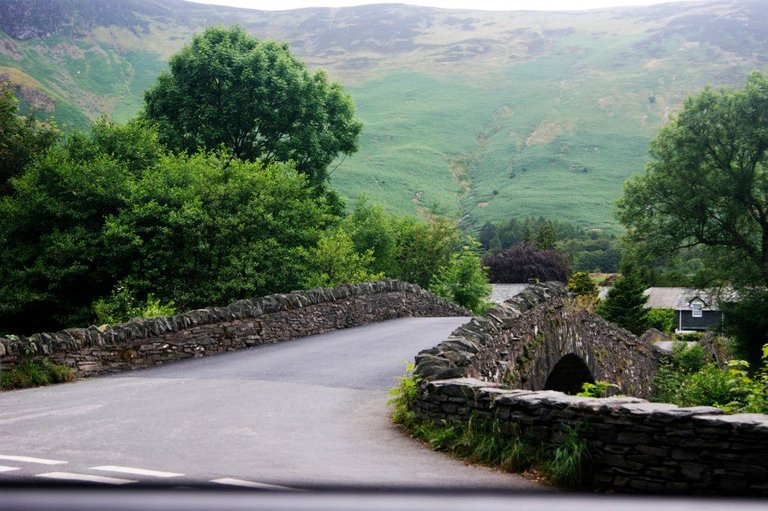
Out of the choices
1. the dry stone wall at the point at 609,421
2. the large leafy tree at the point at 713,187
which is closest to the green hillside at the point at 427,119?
the dry stone wall at the point at 609,421

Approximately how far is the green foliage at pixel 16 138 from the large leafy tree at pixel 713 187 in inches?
1233

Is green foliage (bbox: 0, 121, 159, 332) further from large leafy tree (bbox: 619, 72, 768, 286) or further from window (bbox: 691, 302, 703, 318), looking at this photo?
window (bbox: 691, 302, 703, 318)

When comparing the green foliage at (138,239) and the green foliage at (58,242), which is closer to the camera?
the green foliage at (138,239)

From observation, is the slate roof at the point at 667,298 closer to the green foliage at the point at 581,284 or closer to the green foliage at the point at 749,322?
the green foliage at the point at 581,284

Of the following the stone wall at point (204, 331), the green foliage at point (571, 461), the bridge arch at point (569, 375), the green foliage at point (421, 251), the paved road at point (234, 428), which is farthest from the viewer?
the green foliage at point (421, 251)

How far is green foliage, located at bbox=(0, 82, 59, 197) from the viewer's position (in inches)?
1149

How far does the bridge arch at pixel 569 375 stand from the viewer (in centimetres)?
1688

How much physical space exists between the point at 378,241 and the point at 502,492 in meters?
49.8

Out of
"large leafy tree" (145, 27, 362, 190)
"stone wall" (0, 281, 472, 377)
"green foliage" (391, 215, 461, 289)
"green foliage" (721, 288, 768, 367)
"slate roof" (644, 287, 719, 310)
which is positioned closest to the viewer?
"stone wall" (0, 281, 472, 377)

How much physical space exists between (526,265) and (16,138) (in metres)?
51.4

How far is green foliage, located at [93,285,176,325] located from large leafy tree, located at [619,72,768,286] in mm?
32180

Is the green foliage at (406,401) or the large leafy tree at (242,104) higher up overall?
the large leafy tree at (242,104)

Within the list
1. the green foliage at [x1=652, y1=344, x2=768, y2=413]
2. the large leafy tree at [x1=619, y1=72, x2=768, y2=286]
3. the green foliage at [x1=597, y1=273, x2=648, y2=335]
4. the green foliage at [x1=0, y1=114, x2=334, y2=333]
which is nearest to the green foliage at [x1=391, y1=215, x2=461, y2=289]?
the green foliage at [x1=597, y1=273, x2=648, y2=335]

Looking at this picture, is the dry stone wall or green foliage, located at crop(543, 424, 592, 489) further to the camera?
green foliage, located at crop(543, 424, 592, 489)
